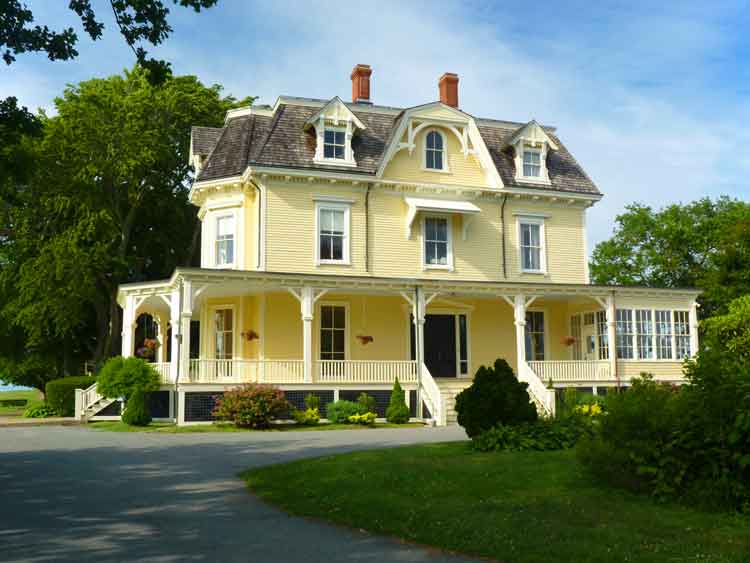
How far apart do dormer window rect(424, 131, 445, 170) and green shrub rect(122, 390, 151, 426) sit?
1262cm

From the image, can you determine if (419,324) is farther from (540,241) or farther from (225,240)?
(225,240)

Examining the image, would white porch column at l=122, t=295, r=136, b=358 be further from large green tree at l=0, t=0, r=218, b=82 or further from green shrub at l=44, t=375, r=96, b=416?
large green tree at l=0, t=0, r=218, b=82

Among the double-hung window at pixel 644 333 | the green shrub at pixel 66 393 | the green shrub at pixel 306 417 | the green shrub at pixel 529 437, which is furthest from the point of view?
the green shrub at pixel 66 393

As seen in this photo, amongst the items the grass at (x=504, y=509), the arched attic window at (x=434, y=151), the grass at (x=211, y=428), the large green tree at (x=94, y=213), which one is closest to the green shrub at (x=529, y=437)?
the grass at (x=504, y=509)

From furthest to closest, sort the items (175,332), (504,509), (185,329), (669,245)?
1. (669,245)
2. (175,332)
3. (185,329)
4. (504,509)

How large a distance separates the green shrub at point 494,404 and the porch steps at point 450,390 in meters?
8.71

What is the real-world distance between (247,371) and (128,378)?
3.42m

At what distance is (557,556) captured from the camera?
6.50 m

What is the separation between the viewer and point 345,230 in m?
25.9

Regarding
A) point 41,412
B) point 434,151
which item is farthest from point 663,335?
point 41,412

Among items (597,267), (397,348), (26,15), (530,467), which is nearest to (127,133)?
(397,348)

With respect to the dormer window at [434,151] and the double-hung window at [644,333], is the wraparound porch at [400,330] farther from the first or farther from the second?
the dormer window at [434,151]

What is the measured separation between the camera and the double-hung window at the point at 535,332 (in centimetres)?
2823

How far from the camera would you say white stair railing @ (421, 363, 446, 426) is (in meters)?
22.2
